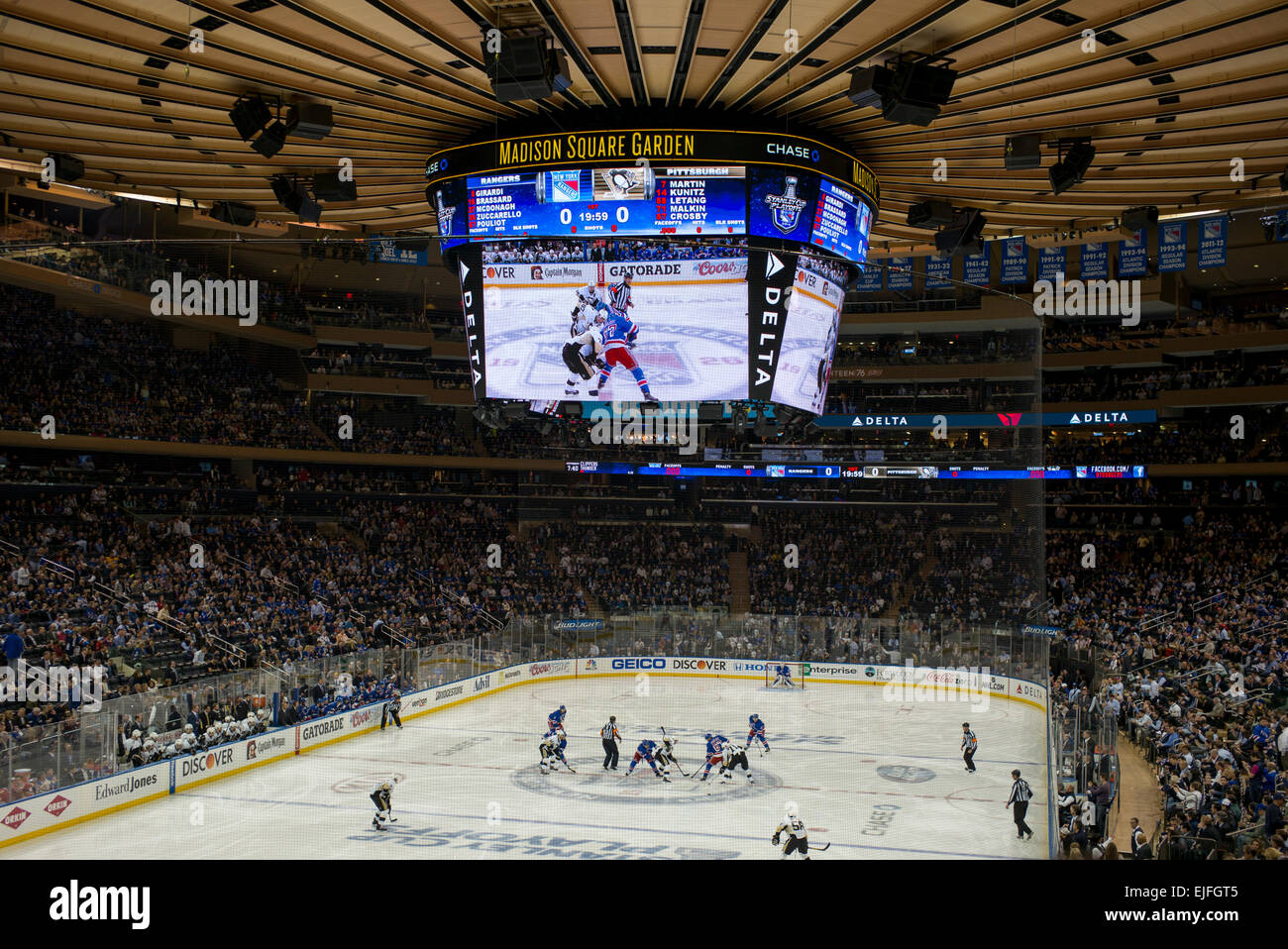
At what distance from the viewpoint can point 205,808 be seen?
50.0ft

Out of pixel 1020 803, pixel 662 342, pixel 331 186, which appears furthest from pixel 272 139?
pixel 1020 803

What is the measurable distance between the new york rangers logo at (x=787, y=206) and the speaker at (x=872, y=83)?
115 inches

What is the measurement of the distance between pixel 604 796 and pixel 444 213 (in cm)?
895

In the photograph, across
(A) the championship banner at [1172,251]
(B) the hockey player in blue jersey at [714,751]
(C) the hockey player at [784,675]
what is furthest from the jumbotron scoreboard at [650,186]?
(C) the hockey player at [784,675]

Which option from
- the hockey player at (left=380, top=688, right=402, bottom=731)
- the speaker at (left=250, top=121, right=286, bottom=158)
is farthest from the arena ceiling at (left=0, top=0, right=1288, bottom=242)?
the hockey player at (left=380, top=688, right=402, bottom=731)

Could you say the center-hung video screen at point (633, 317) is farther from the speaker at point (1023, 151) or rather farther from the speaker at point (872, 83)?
the speaker at point (872, 83)

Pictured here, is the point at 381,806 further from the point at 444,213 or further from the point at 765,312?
the point at 765,312

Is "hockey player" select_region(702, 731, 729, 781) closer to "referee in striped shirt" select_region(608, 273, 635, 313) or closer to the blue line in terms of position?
the blue line

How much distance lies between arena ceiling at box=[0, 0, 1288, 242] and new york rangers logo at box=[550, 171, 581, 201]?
636 millimetres

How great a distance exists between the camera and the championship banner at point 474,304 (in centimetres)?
1418

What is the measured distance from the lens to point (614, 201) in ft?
42.9

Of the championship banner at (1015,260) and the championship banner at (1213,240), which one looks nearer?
the championship banner at (1213,240)
